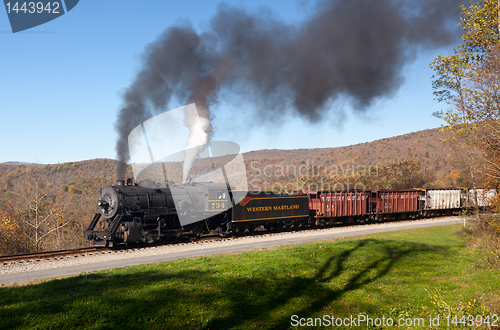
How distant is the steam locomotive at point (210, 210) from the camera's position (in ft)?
50.3

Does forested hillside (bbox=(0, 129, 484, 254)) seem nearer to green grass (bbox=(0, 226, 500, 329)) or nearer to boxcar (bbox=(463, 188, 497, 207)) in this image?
boxcar (bbox=(463, 188, 497, 207))

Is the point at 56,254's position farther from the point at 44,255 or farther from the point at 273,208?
the point at 273,208

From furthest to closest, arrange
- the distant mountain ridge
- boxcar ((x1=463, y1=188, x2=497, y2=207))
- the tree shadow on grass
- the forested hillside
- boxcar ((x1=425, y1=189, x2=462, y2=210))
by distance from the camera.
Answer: the distant mountain ridge
boxcar ((x1=425, y1=189, x2=462, y2=210))
the forested hillside
boxcar ((x1=463, y1=188, x2=497, y2=207))
the tree shadow on grass

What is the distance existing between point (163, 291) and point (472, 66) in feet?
42.5

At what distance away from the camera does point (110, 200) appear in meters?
15.5

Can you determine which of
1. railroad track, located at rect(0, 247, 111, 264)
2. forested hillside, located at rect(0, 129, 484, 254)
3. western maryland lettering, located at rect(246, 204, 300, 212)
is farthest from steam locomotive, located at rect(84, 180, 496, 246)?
forested hillside, located at rect(0, 129, 484, 254)

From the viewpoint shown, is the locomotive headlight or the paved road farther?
the locomotive headlight

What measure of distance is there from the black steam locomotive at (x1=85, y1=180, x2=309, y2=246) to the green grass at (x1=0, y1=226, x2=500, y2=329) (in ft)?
15.1

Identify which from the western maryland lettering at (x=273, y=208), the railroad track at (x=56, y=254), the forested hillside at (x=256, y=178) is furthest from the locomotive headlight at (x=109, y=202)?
the western maryland lettering at (x=273, y=208)

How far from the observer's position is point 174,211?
54.7ft

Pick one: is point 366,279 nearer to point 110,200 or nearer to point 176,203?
point 176,203

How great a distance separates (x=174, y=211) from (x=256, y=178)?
50.1 m

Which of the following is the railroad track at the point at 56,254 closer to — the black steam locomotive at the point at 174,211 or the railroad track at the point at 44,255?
the railroad track at the point at 44,255

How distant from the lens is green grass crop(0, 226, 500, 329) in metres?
6.69
